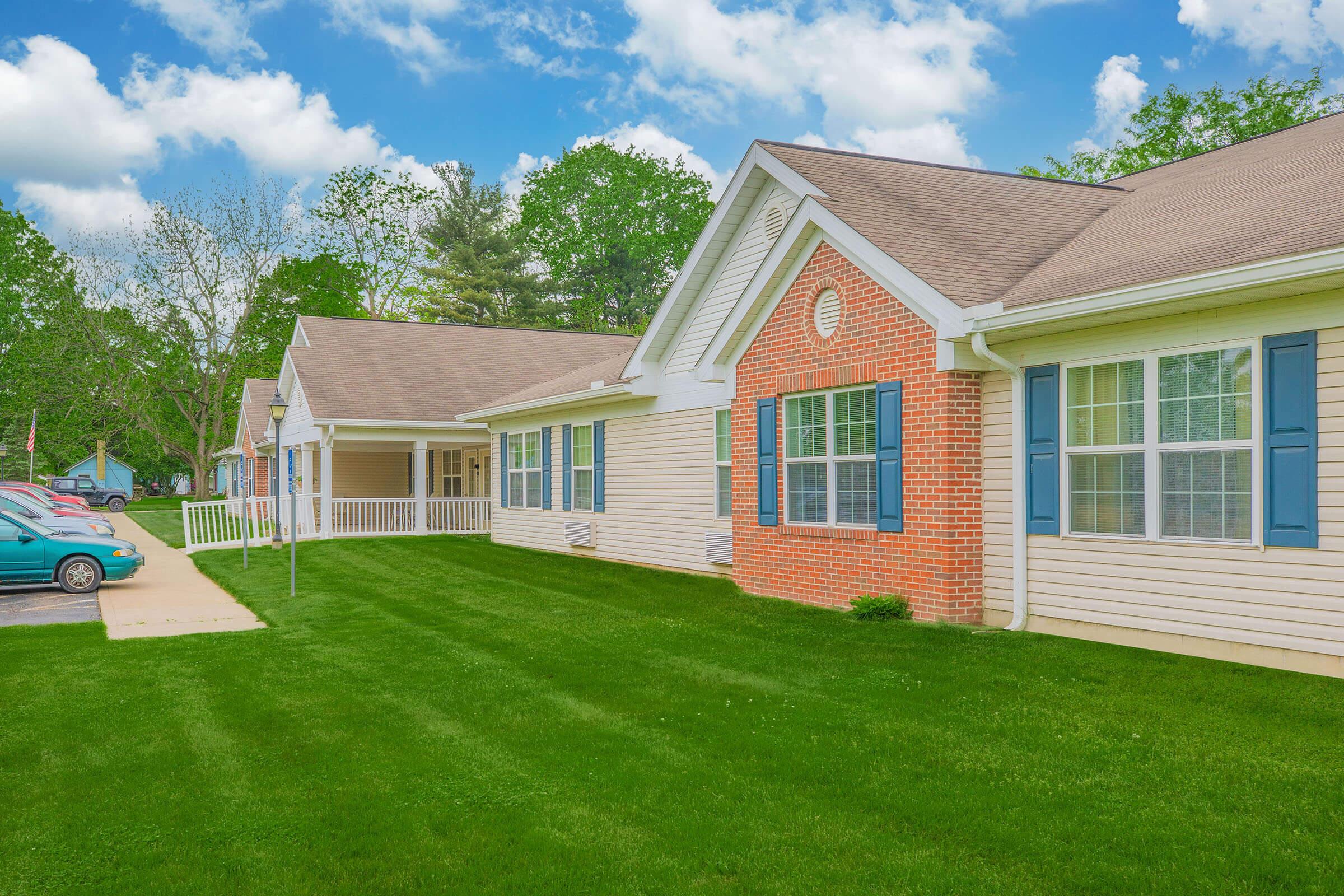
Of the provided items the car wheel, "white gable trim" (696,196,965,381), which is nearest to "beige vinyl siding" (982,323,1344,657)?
"white gable trim" (696,196,965,381)

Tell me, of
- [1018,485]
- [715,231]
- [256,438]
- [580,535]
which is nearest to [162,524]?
[256,438]

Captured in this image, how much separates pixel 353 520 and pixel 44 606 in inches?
465

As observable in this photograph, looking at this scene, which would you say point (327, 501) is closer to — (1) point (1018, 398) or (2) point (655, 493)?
(2) point (655, 493)

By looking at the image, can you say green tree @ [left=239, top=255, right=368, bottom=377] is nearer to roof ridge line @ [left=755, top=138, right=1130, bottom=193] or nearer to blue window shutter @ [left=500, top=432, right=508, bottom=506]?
blue window shutter @ [left=500, top=432, right=508, bottom=506]

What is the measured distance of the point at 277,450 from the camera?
52.4ft

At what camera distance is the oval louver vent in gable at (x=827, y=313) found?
37.9ft

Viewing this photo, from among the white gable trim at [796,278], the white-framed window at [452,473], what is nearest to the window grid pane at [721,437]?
the white gable trim at [796,278]

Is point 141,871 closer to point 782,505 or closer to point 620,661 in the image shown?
point 620,661

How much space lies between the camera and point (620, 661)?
924cm

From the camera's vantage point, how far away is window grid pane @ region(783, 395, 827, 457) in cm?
1185

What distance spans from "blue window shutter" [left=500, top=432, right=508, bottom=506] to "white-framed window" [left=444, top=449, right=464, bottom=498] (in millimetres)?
5656

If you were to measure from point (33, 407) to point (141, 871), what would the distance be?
52689mm

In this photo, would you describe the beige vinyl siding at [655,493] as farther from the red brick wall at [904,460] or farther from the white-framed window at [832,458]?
the white-framed window at [832,458]

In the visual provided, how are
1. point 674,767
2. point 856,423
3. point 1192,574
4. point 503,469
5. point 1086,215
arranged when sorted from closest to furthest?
point 674,767 < point 1192,574 < point 856,423 < point 1086,215 < point 503,469
